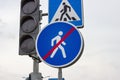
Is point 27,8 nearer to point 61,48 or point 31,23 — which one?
point 31,23

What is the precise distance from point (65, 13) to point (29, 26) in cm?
50

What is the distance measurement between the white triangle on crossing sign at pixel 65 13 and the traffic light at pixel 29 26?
265 mm

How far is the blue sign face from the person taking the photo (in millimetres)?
4473

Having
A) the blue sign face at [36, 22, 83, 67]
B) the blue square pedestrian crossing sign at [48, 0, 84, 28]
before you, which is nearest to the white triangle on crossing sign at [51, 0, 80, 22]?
the blue square pedestrian crossing sign at [48, 0, 84, 28]

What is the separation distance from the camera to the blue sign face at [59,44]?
447cm

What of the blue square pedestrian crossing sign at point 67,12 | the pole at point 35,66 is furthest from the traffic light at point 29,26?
the pole at point 35,66

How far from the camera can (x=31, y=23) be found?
203 inches

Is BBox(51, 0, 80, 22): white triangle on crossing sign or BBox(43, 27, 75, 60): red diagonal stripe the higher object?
BBox(51, 0, 80, 22): white triangle on crossing sign

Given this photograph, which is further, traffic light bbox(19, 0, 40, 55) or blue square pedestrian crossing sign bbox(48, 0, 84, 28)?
blue square pedestrian crossing sign bbox(48, 0, 84, 28)

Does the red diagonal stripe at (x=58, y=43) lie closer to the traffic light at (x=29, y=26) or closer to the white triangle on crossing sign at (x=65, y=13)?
the traffic light at (x=29, y=26)

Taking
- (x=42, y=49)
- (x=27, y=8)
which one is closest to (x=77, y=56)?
(x=42, y=49)

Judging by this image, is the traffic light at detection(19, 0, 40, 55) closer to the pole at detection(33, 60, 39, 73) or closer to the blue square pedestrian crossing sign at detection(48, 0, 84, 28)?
the blue square pedestrian crossing sign at detection(48, 0, 84, 28)

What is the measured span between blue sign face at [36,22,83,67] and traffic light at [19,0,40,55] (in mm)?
274

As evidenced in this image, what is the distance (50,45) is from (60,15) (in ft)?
2.29
